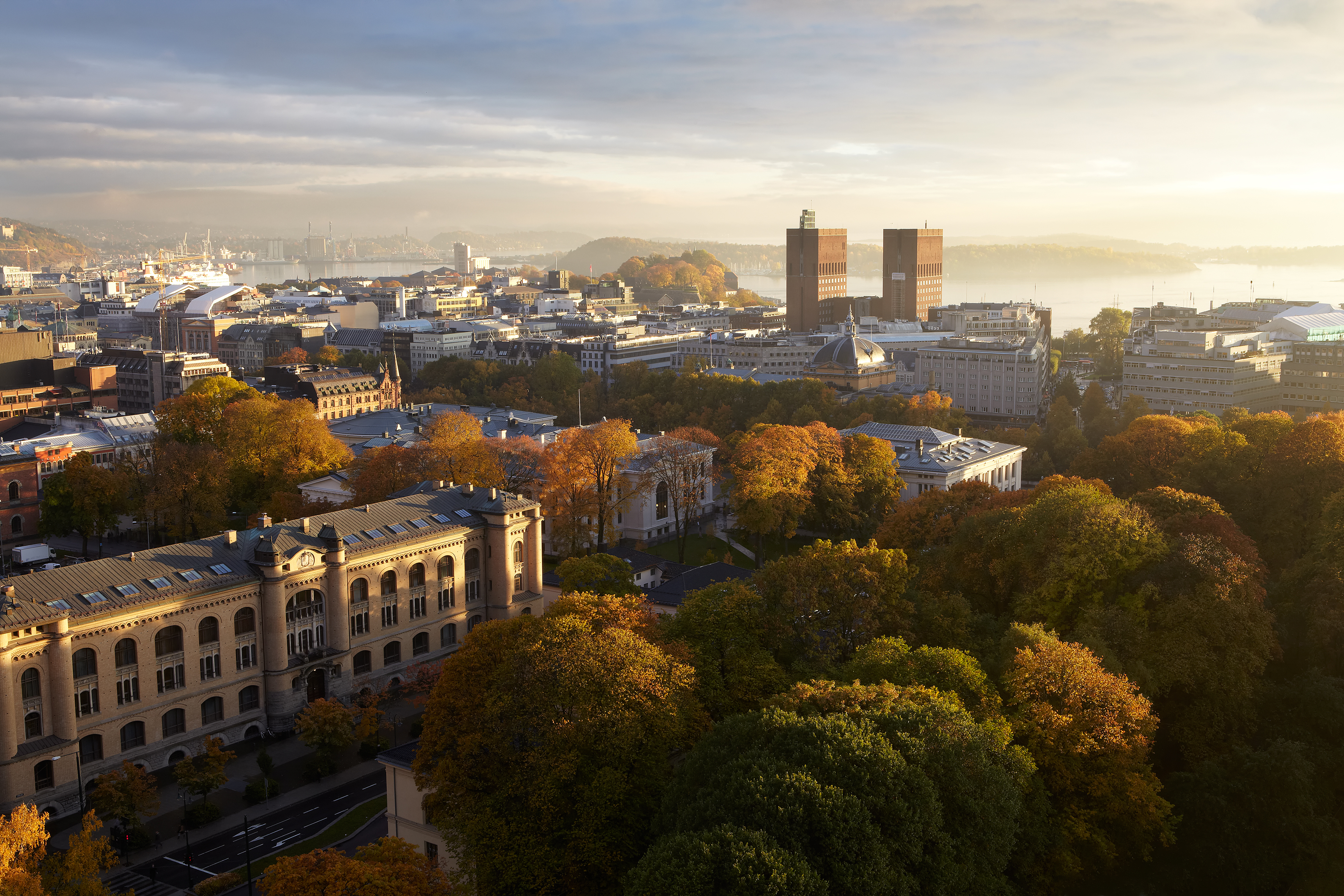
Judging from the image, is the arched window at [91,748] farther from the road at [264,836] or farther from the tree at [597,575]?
the tree at [597,575]

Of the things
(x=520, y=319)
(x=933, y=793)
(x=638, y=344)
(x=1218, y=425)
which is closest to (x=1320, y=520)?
(x=1218, y=425)

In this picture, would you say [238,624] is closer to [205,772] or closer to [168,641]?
[168,641]

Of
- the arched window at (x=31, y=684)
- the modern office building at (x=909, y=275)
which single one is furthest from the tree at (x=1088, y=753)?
the modern office building at (x=909, y=275)

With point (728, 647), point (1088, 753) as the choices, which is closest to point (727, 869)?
point (728, 647)

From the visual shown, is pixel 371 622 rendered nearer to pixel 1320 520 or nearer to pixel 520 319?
pixel 1320 520

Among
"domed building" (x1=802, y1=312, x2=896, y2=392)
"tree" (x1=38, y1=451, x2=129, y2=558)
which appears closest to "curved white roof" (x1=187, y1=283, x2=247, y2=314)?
"domed building" (x1=802, y1=312, x2=896, y2=392)

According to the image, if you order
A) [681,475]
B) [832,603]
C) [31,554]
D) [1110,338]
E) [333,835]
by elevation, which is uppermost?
[1110,338]

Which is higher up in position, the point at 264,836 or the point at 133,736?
the point at 133,736
